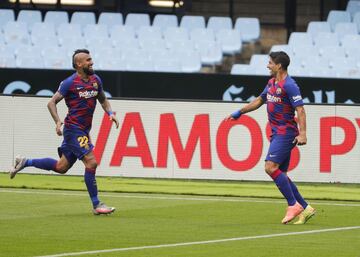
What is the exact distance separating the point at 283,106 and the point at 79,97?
2.72 m

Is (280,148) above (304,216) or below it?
above

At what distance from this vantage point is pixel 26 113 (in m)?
23.3

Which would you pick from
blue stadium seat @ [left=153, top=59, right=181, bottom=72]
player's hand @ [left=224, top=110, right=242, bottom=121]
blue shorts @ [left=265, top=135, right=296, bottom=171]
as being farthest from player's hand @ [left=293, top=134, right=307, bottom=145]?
blue stadium seat @ [left=153, top=59, right=181, bottom=72]

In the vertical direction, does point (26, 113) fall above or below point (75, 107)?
below

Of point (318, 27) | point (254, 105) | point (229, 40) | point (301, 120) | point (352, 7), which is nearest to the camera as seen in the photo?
point (301, 120)

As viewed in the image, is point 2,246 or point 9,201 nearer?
point 2,246

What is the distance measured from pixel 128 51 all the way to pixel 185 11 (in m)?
5.56

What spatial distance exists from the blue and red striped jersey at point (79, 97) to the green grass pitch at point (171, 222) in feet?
3.89

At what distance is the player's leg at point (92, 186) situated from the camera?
15344 mm

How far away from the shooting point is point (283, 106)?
14.9 meters

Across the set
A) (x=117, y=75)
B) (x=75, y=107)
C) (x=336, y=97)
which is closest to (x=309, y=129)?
(x=336, y=97)

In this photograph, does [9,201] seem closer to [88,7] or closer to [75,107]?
[75,107]

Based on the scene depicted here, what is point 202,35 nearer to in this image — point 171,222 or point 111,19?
point 111,19

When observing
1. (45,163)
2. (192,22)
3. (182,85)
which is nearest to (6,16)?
(192,22)
